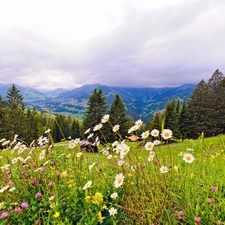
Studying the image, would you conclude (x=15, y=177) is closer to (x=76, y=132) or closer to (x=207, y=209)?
(x=207, y=209)

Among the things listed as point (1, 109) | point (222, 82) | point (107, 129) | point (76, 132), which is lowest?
point (76, 132)

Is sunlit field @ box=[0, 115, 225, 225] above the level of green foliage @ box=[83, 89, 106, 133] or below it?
above

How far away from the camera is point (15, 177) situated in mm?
3037

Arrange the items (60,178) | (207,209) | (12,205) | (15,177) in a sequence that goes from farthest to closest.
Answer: (15,177)
(60,178)
(12,205)
(207,209)

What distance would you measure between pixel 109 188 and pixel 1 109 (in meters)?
39.0

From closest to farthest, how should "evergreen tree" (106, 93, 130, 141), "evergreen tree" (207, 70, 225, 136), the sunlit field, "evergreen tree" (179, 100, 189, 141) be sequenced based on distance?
1. the sunlit field
2. "evergreen tree" (106, 93, 130, 141)
3. "evergreen tree" (207, 70, 225, 136)
4. "evergreen tree" (179, 100, 189, 141)

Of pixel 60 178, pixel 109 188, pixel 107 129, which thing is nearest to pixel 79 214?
pixel 109 188

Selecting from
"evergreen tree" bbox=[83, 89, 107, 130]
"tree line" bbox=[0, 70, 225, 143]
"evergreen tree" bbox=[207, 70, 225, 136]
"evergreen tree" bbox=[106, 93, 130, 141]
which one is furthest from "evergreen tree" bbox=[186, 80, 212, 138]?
"evergreen tree" bbox=[83, 89, 107, 130]

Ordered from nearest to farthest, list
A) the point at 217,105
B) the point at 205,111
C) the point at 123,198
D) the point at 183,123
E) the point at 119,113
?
the point at 123,198
the point at 119,113
the point at 205,111
the point at 217,105
the point at 183,123

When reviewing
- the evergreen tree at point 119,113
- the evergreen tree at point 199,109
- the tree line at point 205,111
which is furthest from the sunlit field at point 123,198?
the evergreen tree at point 199,109

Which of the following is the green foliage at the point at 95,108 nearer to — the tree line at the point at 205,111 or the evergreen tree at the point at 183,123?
the tree line at the point at 205,111

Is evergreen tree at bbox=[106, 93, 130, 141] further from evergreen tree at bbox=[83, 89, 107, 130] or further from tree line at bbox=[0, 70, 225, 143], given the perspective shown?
evergreen tree at bbox=[83, 89, 107, 130]

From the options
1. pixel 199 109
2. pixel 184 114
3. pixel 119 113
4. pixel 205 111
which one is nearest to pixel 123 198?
pixel 119 113

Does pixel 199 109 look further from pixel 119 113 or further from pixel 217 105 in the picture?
pixel 119 113
